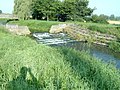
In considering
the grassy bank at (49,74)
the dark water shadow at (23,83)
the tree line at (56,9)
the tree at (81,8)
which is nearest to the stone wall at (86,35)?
the grassy bank at (49,74)

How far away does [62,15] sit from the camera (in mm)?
52562

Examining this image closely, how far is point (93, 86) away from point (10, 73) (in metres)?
2.13

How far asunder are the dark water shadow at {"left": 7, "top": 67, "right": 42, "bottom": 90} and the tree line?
44.5 meters

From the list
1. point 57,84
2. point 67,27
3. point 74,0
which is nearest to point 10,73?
point 57,84

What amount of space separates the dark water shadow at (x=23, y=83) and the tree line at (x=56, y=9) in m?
44.5

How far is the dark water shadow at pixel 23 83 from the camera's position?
599 cm

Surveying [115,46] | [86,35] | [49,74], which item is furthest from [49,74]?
[86,35]

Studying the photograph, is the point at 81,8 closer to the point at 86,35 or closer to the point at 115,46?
the point at 86,35

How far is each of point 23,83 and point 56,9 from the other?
151ft

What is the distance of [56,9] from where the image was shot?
5159 cm

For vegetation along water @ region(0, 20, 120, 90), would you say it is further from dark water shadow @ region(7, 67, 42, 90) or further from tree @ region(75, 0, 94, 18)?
tree @ region(75, 0, 94, 18)

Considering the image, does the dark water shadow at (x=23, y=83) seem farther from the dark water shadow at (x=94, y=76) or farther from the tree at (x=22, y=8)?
the tree at (x=22, y=8)

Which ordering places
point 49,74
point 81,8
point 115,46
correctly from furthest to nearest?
point 81,8
point 115,46
point 49,74

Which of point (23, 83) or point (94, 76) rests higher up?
point (23, 83)
